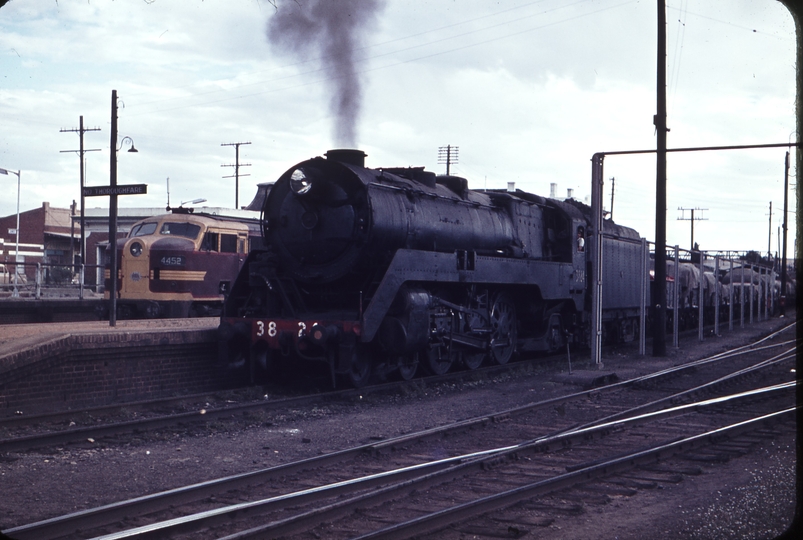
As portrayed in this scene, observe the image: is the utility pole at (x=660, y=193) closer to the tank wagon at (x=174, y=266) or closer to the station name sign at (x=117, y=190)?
the tank wagon at (x=174, y=266)

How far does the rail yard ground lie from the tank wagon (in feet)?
29.3

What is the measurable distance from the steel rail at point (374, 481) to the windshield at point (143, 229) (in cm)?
1390

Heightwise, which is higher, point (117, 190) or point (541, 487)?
point (117, 190)

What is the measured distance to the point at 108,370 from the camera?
10.7 metres

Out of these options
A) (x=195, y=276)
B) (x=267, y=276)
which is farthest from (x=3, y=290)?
(x=267, y=276)

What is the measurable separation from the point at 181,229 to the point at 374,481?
1424cm

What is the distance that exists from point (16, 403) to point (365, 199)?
5.26 meters

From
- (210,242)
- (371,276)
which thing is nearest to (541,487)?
(371,276)

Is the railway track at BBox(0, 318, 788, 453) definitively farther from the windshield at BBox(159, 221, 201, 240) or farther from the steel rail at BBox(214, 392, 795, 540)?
the windshield at BBox(159, 221, 201, 240)

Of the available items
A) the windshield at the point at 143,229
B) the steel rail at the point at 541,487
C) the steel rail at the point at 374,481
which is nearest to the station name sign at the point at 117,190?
the windshield at the point at 143,229

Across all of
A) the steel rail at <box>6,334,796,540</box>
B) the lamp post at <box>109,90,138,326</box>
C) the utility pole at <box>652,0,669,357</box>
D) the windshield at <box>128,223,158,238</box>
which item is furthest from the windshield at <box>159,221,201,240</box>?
the steel rail at <box>6,334,796,540</box>

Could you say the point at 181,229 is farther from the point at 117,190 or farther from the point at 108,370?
the point at 108,370

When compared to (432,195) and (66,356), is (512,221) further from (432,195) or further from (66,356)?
(66,356)

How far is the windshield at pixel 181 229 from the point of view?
62.8ft
